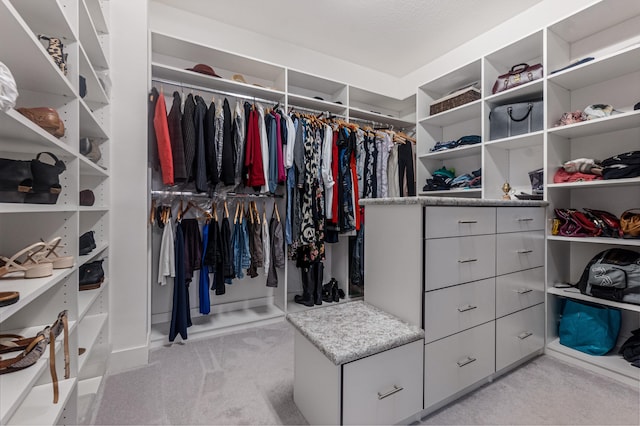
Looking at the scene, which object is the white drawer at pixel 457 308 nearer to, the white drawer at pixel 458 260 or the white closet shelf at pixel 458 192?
the white drawer at pixel 458 260

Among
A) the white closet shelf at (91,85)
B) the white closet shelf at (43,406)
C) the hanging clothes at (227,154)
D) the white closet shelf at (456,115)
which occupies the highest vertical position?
the white closet shelf at (456,115)

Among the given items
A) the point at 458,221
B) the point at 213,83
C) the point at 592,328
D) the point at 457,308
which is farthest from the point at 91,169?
the point at 592,328

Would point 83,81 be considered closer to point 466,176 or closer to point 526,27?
point 466,176

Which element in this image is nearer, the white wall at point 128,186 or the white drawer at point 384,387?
the white drawer at point 384,387

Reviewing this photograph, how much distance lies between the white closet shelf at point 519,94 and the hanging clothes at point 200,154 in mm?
2374

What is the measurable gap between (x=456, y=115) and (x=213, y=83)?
2339mm

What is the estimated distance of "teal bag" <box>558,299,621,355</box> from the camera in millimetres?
1821

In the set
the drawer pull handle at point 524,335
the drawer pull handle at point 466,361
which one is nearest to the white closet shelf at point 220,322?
the drawer pull handle at point 466,361

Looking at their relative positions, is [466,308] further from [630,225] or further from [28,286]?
[28,286]

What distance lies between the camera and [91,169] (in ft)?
4.98

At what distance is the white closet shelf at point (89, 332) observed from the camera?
141 centimetres

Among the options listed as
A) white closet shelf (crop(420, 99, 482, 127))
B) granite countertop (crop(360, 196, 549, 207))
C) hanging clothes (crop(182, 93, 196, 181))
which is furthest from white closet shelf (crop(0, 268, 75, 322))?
white closet shelf (crop(420, 99, 482, 127))

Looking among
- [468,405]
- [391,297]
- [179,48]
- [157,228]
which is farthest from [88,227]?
[468,405]

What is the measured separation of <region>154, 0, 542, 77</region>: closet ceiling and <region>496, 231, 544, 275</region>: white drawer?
1985 millimetres
